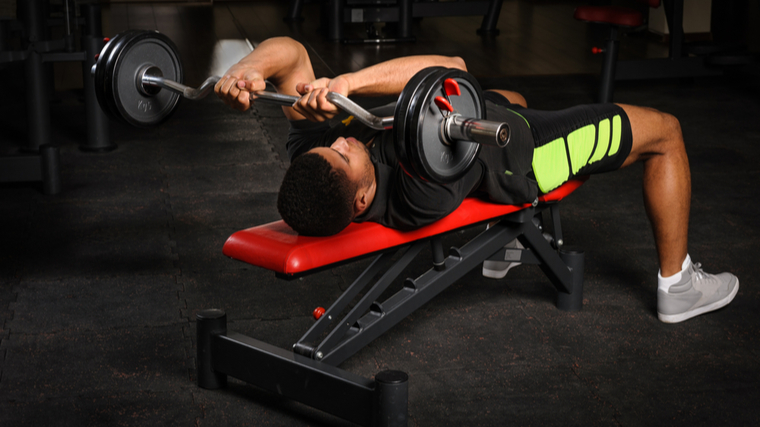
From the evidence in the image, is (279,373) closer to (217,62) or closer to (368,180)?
(368,180)

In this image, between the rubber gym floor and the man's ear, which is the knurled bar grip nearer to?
the man's ear

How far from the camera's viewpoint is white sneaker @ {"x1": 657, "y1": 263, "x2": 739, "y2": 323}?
2.12 m

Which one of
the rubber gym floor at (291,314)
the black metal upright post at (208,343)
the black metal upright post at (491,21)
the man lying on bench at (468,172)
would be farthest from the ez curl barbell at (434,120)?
the black metal upright post at (491,21)

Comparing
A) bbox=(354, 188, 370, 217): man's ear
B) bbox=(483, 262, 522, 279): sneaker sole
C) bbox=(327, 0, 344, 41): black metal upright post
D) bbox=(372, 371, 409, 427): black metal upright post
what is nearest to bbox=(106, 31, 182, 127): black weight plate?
bbox=(354, 188, 370, 217): man's ear

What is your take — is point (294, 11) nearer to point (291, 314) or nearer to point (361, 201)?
point (291, 314)

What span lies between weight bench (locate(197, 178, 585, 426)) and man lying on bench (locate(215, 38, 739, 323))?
5 cm

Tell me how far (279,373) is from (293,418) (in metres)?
0.11

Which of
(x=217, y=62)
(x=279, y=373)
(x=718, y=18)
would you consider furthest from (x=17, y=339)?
(x=718, y=18)

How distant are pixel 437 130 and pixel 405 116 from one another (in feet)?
0.27

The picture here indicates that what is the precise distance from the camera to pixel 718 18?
19.5 ft

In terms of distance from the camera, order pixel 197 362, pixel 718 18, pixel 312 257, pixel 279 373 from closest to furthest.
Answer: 1. pixel 312 257
2. pixel 279 373
3. pixel 197 362
4. pixel 718 18

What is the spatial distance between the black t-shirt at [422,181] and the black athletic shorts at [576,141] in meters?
0.06

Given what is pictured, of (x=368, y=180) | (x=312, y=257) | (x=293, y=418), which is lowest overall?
(x=293, y=418)

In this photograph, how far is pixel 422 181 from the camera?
1628 millimetres
